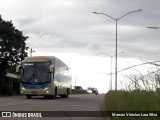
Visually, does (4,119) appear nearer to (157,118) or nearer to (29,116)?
(29,116)

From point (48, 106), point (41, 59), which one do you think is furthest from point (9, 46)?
point (48, 106)

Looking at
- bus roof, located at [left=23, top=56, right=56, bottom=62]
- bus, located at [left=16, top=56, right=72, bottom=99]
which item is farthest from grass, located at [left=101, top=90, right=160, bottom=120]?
bus roof, located at [left=23, top=56, right=56, bottom=62]

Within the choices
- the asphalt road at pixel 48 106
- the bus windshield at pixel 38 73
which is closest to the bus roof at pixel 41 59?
the bus windshield at pixel 38 73

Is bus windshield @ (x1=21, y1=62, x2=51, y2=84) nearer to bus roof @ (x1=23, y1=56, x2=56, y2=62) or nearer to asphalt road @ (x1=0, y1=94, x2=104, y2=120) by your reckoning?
bus roof @ (x1=23, y1=56, x2=56, y2=62)

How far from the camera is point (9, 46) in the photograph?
2534 inches

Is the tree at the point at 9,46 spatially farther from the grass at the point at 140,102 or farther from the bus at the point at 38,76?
the grass at the point at 140,102

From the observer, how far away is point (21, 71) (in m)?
38.5

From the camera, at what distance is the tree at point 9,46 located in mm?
63219

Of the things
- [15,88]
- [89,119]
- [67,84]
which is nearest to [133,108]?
[89,119]

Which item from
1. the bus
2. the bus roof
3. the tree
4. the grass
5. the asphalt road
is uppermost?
the tree

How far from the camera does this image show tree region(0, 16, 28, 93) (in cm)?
6322

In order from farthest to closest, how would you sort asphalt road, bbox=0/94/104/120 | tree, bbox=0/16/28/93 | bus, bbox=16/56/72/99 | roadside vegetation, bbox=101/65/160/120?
tree, bbox=0/16/28/93
bus, bbox=16/56/72/99
asphalt road, bbox=0/94/104/120
roadside vegetation, bbox=101/65/160/120

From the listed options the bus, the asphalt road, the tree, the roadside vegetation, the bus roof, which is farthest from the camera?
the tree

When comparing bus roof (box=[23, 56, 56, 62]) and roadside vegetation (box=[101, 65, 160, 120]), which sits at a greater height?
bus roof (box=[23, 56, 56, 62])
